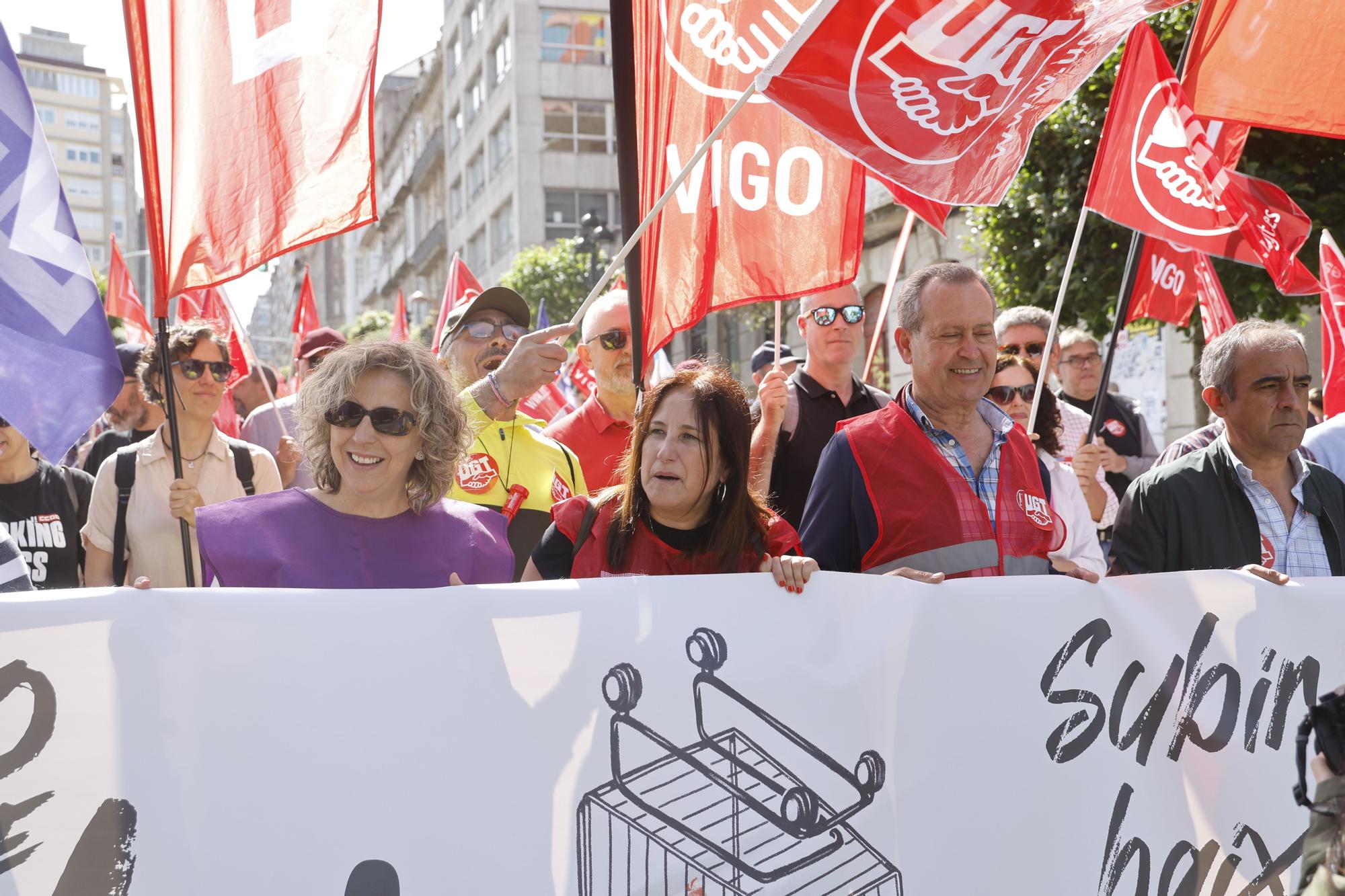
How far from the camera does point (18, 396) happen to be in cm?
277

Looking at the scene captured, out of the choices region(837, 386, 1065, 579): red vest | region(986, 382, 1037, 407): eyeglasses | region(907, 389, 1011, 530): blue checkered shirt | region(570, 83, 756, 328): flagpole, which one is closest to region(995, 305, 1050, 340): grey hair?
region(986, 382, 1037, 407): eyeglasses

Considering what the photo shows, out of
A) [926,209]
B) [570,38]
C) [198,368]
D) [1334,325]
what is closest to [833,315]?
[926,209]

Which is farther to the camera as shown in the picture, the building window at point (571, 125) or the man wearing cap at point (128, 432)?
the building window at point (571, 125)

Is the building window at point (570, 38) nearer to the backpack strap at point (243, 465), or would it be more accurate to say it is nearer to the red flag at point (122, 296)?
the red flag at point (122, 296)

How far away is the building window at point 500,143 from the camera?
4059 centimetres

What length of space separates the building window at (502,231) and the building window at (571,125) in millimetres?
2326

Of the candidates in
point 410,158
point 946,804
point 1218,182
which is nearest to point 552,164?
point 410,158

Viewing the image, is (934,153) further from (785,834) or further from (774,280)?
(785,834)

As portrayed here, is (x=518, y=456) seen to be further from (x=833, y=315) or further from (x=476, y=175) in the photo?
(x=476, y=175)

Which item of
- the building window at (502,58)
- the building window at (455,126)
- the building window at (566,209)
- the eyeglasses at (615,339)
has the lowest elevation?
the eyeglasses at (615,339)

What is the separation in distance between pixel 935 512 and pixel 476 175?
4442 cm

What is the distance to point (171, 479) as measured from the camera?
12.8ft

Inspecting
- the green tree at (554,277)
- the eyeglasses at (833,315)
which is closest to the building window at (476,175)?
the green tree at (554,277)

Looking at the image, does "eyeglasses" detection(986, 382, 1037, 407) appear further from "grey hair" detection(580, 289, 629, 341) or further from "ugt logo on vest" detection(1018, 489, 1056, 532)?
"ugt logo on vest" detection(1018, 489, 1056, 532)
